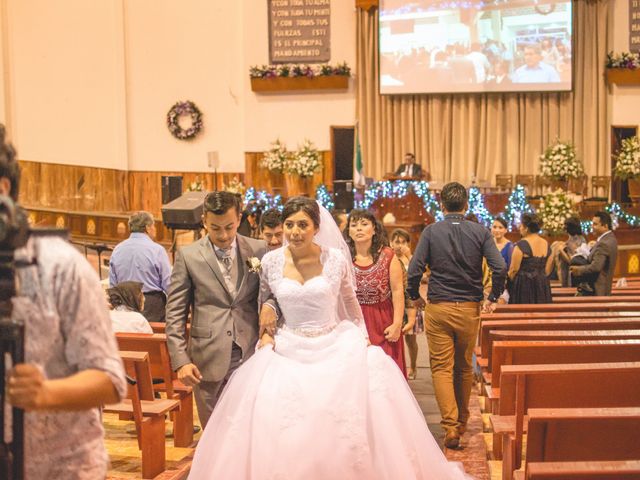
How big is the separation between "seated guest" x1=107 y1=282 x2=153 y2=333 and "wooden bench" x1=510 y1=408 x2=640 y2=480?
296cm

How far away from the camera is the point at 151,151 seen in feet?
63.8

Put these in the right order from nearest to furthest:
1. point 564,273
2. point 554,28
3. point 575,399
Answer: point 575,399 < point 564,273 < point 554,28

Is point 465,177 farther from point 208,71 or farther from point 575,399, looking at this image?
point 575,399

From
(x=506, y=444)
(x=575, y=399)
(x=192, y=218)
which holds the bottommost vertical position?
(x=506, y=444)

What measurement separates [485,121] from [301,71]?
3686mm

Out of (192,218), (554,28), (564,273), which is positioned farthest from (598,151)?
(192,218)

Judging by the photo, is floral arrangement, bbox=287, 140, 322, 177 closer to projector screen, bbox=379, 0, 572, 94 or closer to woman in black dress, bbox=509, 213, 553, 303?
projector screen, bbox=379, 0, 572, 94

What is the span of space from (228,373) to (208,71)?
15.2 meters

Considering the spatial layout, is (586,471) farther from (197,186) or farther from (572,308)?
(197,186)

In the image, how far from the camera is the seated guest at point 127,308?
5898 mm

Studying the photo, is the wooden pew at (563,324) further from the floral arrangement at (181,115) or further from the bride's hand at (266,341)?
the floral arrangement at (181,115)

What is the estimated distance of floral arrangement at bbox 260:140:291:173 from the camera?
1800cm

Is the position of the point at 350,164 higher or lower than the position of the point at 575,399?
higher

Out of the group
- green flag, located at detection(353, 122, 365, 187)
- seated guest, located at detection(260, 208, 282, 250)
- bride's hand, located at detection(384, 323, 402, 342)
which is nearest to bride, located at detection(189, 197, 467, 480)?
bride's hand, located at detection(384, 323, 402, 342)
